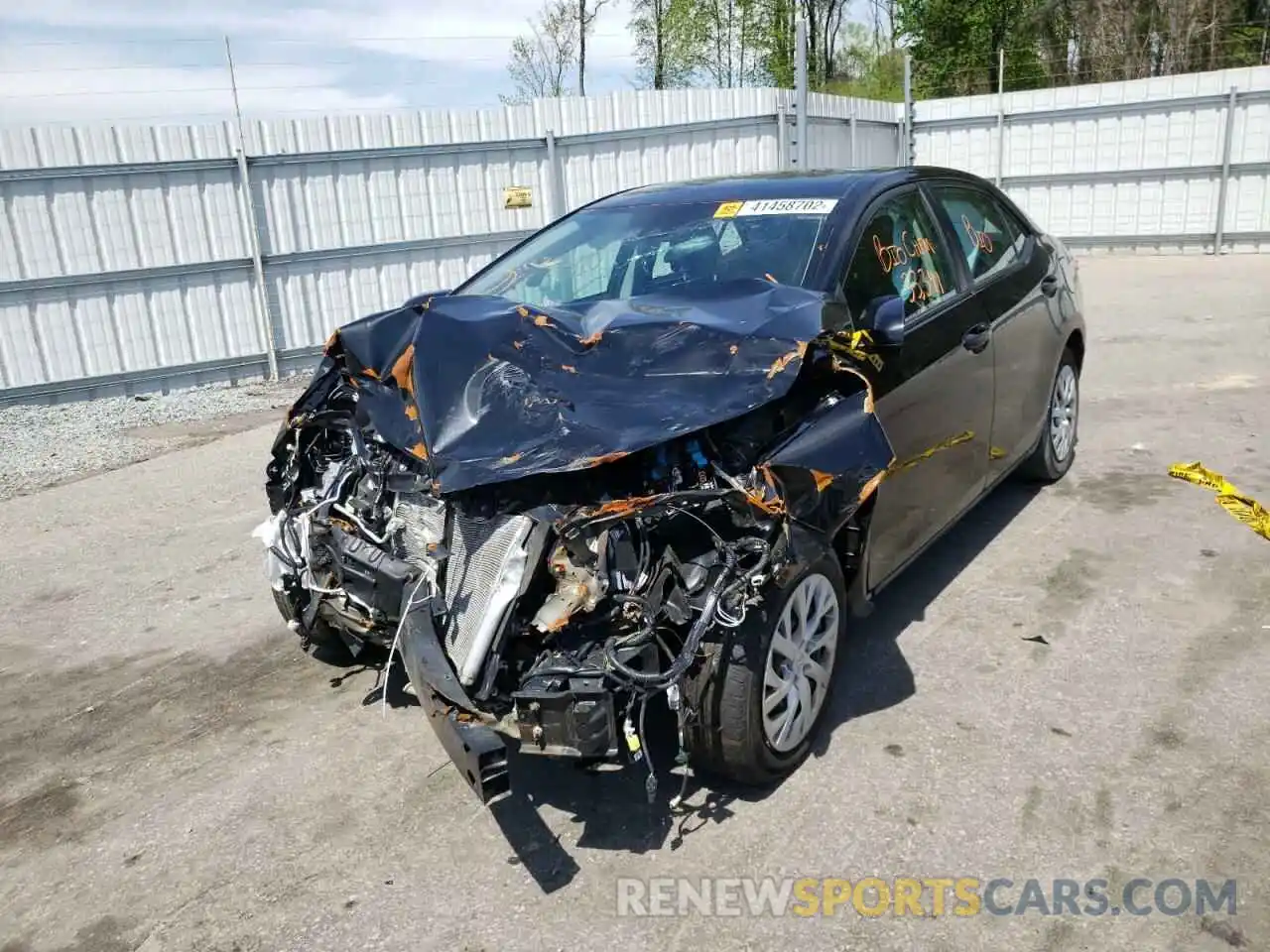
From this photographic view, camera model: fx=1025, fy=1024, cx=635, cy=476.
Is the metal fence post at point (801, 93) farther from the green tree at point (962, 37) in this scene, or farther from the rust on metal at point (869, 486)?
the green tree at point (962, 37)

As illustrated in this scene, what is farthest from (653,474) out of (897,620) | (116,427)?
(116,427)

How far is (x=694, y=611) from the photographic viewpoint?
9.09 feet

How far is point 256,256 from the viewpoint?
10.4m

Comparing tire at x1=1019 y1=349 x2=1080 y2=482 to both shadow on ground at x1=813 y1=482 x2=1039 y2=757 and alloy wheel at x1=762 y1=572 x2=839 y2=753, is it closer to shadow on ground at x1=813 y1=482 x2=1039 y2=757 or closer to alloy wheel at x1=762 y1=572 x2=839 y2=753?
shadow on ground at x1=813 y1=482 x2=1039 y2=757

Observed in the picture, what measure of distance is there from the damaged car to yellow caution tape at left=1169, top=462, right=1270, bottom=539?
5.66 feet

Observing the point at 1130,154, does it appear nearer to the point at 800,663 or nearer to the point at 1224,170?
the point at 1224,170

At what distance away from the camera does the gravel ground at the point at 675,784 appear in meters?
2.70

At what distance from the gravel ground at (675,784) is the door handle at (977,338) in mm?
1070

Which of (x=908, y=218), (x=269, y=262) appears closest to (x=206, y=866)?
(x=908, y=218)

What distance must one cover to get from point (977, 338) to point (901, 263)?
0.53m

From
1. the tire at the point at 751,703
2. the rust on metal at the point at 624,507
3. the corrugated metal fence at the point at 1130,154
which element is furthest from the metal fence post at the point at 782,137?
the rust on metal at the point at 624,507

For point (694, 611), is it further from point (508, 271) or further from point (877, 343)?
point (508, 271)

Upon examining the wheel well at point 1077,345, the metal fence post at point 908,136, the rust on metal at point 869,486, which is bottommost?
the wheel well at point 1077,345

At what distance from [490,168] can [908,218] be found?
8130 millimetres
